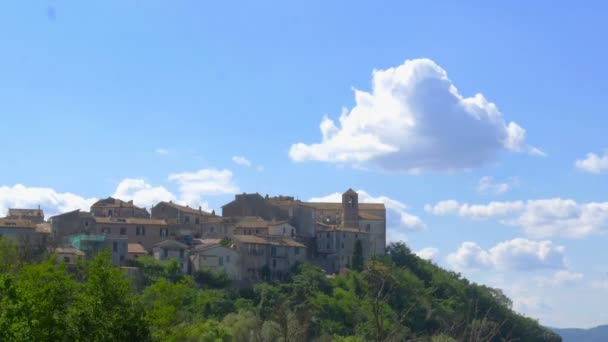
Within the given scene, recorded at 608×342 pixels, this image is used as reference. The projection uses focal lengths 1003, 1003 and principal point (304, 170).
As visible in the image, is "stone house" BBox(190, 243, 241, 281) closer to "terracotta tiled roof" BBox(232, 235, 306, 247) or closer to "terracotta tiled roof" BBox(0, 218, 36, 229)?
"terracotta tiled roof" BBox(232, 235, 306, 247)

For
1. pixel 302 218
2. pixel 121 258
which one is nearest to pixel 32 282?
pixel 121 258

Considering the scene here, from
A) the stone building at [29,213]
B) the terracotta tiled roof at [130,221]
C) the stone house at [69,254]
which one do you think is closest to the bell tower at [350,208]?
the terracotta tiled roof at [130,221]

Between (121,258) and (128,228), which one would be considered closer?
(121,258)

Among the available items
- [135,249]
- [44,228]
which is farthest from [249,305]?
[44,228]

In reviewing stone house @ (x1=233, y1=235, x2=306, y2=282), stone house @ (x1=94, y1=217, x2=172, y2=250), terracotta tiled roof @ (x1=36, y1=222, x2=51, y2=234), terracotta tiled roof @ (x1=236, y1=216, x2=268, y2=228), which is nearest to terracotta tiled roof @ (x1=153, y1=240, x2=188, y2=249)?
stone house @ (x1=94, y1=217, x2=172, y2=250)

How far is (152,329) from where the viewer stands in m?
39.9

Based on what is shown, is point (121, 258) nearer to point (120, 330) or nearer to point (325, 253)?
point (325, 253)

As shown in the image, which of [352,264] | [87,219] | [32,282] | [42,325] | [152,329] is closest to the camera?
[42,325]

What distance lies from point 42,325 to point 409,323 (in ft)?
245

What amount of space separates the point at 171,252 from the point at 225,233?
12.8m

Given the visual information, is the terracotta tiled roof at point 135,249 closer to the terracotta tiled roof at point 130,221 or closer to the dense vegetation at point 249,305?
the terracotta tiled roof at point 130,221

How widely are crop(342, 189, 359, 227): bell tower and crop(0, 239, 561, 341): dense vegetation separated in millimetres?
6086

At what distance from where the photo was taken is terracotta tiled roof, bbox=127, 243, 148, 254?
96375 mm

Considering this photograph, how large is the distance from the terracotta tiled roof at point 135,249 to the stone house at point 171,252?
4.18 ft
